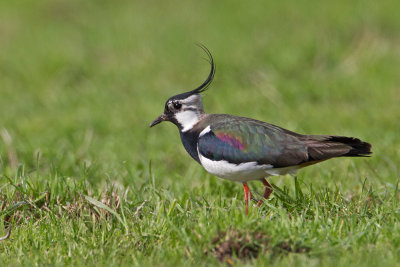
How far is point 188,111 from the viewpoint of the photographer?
17.7 ft

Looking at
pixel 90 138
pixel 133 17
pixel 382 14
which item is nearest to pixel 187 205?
pixel 90 138

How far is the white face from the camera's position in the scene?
5.39 meters

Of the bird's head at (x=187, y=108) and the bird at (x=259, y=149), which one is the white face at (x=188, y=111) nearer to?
the bird's head at (x=187, y=108)

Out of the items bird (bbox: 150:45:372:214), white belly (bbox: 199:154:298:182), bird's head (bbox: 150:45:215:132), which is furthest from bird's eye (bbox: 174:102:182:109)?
white belly (bbox: 199:154:298:182)

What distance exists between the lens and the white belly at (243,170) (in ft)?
15.5

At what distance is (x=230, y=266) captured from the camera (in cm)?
395

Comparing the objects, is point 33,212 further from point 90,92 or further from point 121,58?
point 121,58

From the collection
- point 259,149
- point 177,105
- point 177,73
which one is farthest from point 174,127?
point 259,149

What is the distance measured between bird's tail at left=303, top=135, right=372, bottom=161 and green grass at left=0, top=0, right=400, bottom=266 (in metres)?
0.32

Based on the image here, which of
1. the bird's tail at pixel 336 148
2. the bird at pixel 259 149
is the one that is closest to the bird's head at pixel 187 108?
the bird at pixel 259 149

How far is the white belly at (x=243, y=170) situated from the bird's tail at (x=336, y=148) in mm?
203

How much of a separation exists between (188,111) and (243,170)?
3.01ft

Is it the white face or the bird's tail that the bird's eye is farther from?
the bird's tail

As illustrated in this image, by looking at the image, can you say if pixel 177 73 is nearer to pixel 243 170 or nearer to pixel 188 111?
pixel 188 111
